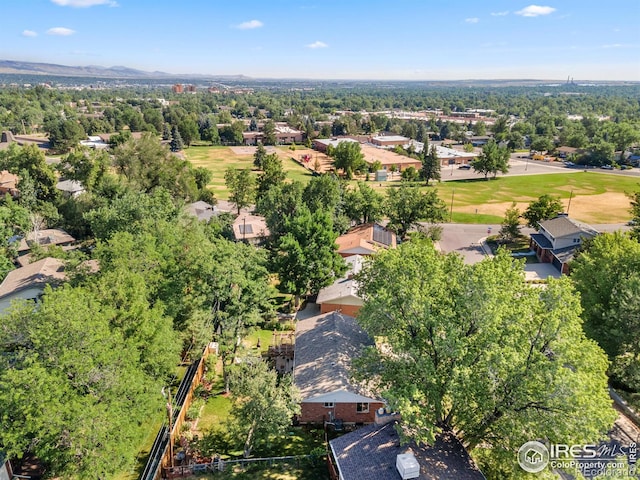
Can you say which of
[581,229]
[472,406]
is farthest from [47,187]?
[581,229]

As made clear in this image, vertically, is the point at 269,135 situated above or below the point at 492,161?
above

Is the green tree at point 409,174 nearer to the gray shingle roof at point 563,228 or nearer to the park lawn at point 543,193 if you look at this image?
the park lawn at point 543,193

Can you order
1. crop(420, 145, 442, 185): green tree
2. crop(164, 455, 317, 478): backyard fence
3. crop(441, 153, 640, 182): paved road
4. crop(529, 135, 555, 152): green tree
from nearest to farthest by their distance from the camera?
crop(164, 455, 317, 478): backyard fence → crop(420, 145, 442, 185): green tree → crop(441, 153, 640, 182): paved road → crop(529, 135, 555, 152): green tree

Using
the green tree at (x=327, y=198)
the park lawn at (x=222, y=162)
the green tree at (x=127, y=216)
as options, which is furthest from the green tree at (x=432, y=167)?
the green tree at (x=127, y=216)

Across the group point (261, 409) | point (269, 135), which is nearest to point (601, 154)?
point (269, 135)

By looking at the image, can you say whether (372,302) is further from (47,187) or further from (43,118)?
(43,118)

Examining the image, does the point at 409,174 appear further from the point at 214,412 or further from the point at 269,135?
the point at 214,412

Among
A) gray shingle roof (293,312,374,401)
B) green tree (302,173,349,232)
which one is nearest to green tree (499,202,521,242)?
green tree (302,173,349,232)

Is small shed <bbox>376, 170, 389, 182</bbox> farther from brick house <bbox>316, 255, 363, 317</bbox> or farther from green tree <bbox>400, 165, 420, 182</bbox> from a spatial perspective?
brick house <bbox>316, 255, 363, 317</bbox>
